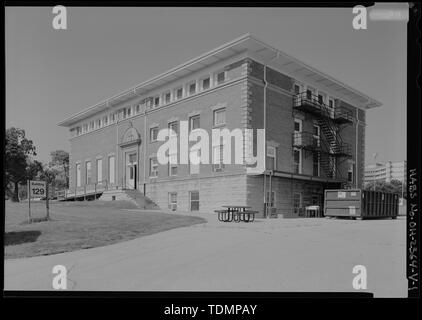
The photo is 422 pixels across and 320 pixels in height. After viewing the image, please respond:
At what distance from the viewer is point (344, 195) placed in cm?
1365

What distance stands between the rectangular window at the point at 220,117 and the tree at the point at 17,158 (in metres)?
11.1

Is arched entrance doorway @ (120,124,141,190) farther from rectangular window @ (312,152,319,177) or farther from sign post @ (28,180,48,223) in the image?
rectangular window @ (312,152,319,177)

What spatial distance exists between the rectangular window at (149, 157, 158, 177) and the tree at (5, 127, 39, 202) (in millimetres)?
11269

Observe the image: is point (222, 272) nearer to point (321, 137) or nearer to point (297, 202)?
point (297, 202)

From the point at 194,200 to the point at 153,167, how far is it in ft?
9.23

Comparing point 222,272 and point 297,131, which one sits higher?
point 297,131

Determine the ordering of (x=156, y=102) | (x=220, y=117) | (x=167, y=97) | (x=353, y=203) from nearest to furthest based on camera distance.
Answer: (x=167, y=97) → (x=156, y=102) → (x=353, y=203) → (x=220, y=117)

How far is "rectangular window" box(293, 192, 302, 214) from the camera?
14.1 m

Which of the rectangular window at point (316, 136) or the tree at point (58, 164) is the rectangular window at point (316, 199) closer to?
the rectangular window at point (316, 136)

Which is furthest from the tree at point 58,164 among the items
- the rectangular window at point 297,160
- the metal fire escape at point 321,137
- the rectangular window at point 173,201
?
the rectangular window at point 297,160

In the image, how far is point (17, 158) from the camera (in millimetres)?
2832

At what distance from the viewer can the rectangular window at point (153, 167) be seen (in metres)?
14.3
